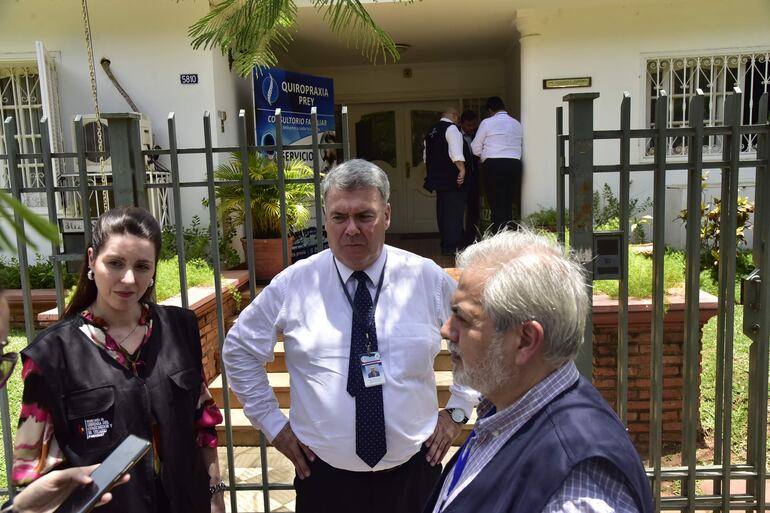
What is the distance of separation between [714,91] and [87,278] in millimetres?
7875

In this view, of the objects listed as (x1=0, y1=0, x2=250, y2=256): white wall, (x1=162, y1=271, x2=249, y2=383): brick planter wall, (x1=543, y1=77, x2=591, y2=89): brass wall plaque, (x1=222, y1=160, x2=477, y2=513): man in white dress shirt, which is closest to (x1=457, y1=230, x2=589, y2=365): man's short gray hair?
(x1=222, y1=160, x2=477, y2=513): man in white dress shirt

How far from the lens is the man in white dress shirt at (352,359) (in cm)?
203

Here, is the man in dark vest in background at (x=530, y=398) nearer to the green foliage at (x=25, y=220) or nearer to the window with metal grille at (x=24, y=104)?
the green foliage at (x=25, y=220)

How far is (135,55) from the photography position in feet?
23.1

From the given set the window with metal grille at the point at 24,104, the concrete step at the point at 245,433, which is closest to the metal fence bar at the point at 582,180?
the concrete step at the point at 245,433

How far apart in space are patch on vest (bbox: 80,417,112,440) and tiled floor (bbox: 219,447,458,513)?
6.20 feet

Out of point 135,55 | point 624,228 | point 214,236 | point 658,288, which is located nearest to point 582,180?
point 624,228

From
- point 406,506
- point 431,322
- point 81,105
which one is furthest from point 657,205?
point 81,105

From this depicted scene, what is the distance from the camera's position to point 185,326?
1997 mm

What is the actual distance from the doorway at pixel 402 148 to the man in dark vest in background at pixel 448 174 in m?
3.55

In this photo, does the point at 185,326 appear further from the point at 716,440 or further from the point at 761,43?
the point at 761,43

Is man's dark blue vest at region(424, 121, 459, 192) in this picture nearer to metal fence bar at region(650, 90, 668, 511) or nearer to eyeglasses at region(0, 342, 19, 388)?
metal fence bar at region(650, 90, 668, 511)

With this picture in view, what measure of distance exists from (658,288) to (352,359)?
4.35ft

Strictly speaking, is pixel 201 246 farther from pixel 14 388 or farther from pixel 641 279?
pixel 641 279
